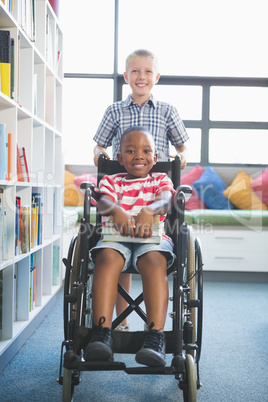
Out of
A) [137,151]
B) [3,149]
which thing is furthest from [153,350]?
[3,149]

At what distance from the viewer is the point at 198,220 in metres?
3.79

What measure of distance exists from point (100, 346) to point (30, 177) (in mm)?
1249

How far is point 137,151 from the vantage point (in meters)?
1.70

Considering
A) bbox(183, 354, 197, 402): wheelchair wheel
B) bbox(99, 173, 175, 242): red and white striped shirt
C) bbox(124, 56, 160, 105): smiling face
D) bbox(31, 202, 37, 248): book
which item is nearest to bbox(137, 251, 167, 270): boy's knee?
bbox(99, 173, 175, 242): red and white striped shirt

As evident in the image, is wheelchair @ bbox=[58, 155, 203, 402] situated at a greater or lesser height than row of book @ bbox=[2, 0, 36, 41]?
lesser

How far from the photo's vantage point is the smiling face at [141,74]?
2016mm

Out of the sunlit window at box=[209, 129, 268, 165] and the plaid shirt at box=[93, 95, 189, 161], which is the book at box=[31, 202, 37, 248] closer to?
the plaid shirt at box=[93, 95, 189, 161]

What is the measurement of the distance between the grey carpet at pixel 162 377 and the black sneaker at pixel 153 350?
36 centimetres

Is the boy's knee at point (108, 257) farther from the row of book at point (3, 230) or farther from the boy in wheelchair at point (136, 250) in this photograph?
the row of book at point (3, 230)

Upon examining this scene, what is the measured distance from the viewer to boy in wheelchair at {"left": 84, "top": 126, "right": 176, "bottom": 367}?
1.37 meters

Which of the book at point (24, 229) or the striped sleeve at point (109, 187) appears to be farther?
the book at point (24, 229)

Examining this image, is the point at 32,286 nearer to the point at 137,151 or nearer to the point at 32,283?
the point at 32,283

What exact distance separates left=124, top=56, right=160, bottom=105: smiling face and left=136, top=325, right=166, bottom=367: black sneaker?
1.12m

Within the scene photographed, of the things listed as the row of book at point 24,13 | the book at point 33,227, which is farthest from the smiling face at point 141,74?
the book at point 33,227
